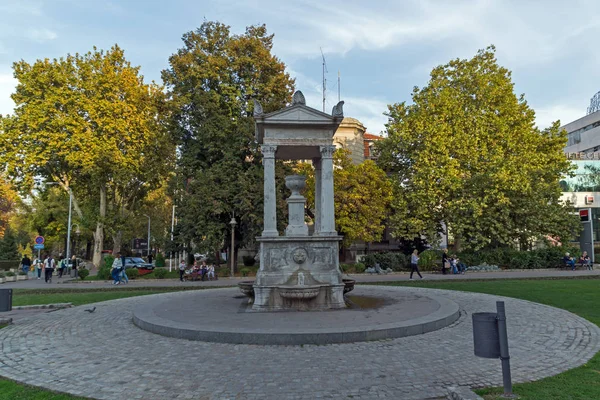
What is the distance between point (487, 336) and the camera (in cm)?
477

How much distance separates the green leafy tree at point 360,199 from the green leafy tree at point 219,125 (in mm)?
5112

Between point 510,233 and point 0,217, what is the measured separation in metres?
60.2

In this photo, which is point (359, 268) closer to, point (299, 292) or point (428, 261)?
point (428, 261)

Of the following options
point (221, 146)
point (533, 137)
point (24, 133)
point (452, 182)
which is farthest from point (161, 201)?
point (533, 137)

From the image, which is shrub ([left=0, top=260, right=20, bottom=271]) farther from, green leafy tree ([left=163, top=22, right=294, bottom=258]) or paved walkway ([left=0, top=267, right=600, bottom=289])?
green leafy tree ([left=163, top=22, right=294, bottom=258])

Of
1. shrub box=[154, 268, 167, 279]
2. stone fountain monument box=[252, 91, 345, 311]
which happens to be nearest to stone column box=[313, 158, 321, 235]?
stone fountain monument box=[252, 91, 345, 311]

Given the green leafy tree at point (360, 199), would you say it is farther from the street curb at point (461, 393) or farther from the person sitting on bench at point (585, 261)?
the street curb at point (461, 393)

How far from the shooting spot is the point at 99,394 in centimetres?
505

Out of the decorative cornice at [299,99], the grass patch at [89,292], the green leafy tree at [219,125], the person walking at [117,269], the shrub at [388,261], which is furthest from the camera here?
the shrub at [388,261]

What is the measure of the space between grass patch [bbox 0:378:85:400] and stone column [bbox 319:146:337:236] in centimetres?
761

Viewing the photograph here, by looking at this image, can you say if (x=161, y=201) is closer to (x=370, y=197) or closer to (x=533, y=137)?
(x=370, y=197)

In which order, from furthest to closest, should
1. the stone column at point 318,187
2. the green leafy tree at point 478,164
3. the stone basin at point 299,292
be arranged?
the green leafy tree at point 478,164
the stone column at point 318,187
the stone basin at point 299,292

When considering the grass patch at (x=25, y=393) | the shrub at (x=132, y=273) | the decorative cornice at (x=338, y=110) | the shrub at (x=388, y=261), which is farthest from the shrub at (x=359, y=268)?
the grass patch at (x=25, y=393)

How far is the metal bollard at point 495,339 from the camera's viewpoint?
4.68 meters
